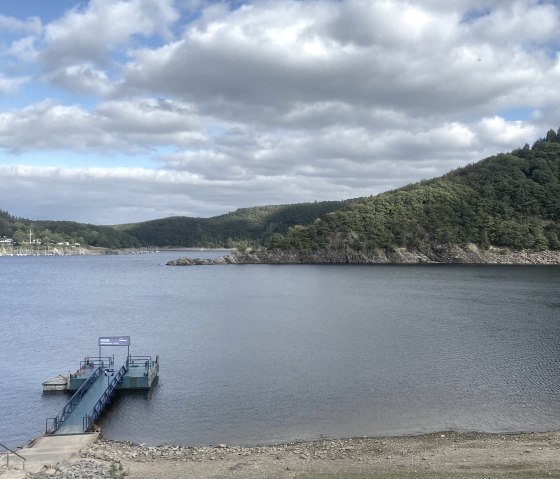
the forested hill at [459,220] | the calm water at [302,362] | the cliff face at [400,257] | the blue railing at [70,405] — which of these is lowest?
the calm water at [302,362]

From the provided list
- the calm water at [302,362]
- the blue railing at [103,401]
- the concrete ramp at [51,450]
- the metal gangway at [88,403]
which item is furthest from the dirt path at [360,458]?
the calm water at [302,362]

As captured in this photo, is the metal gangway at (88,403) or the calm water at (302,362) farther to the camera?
the calm water at (302,362)

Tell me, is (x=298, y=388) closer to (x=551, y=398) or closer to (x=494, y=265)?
(x=551, y=398)

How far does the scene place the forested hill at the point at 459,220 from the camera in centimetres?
16988

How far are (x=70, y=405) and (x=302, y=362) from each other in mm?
18084

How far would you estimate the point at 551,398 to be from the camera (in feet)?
102

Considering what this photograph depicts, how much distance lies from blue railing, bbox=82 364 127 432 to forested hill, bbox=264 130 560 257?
15039cm

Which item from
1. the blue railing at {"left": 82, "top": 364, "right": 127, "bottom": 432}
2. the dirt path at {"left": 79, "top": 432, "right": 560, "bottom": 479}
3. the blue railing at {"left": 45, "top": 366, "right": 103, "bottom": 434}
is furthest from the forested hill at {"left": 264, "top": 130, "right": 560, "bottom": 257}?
the dirt path at {"left": 79, "top": 432, "right": 560, "bottom": 479}

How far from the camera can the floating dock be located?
2559cm

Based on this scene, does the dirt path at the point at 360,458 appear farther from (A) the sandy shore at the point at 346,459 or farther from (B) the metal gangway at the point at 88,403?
(B) the metal gangway at the point at 88,403

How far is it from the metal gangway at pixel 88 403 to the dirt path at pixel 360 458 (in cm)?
206


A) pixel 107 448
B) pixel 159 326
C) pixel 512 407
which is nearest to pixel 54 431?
pixel 107 448

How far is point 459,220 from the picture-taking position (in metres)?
176

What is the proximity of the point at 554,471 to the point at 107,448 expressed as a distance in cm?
1761
